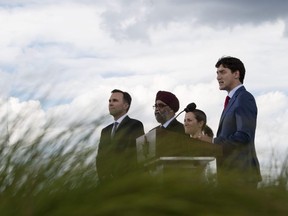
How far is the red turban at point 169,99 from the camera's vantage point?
22.7 feet

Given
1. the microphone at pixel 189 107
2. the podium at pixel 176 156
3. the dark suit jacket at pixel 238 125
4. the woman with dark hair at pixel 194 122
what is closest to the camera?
the podium at pixel 176 156

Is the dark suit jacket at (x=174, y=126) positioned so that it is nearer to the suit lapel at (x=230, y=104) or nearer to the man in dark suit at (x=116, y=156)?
the suit lapel at (x=230, y=104)

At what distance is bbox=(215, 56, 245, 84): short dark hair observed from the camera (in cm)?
679

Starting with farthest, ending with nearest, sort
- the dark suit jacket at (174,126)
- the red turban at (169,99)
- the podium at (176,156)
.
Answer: the dark suit jacket at (174,126) < the red turban at (169,99) < the podium at (176,156)

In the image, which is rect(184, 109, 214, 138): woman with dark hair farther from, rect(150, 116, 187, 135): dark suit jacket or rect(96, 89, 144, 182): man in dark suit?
rect(96, 89, 144, 182): man in dark suit

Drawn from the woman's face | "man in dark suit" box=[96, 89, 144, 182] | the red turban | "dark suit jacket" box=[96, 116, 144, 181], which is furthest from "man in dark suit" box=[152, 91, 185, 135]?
"dark suit jacket" box=[96, 116, 144, 181]

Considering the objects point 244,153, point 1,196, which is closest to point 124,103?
point 244,153

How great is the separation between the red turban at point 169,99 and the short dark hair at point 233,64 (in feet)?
1.60

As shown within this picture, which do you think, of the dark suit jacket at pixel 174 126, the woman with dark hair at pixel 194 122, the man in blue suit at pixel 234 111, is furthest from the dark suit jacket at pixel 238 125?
Answer: the dark suit jacket at pixel 174 126

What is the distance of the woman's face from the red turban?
13.7 inches

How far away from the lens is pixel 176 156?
156 inches

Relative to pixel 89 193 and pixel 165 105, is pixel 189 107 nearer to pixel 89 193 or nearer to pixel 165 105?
pixel 165 105

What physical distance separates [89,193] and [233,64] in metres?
3.83

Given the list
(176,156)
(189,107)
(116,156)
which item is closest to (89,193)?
(116,156)
